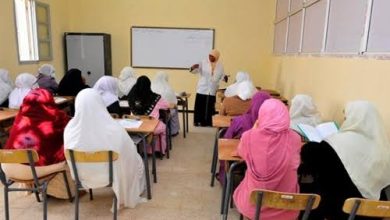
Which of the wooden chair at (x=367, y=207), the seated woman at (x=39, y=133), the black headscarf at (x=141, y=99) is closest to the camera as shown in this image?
the wooden chair at (x=367, y=207)

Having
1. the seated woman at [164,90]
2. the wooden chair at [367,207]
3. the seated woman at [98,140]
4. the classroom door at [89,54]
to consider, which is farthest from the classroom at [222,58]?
the wooden chair at [367,207]

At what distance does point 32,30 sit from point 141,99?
335 cm

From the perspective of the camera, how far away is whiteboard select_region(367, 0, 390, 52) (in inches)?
78.8

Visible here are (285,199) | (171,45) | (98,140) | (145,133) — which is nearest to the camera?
(285,199)

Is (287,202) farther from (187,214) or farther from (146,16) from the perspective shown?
(146,16)

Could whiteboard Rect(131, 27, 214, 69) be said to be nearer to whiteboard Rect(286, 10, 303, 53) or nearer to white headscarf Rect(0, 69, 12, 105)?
whiteboard Rect(286, 10, 303, 53)

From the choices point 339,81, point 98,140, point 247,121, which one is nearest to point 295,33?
point 339,81

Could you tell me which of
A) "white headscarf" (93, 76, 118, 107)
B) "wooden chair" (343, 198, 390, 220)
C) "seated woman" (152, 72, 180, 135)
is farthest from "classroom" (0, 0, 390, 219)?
"white headscarf" (93, 76, 118, 107)

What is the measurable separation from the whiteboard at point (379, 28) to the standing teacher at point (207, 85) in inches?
138

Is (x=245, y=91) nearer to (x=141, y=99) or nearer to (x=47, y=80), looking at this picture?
(x=141, y=99)

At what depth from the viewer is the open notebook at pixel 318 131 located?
2434 mm

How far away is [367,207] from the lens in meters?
1.44

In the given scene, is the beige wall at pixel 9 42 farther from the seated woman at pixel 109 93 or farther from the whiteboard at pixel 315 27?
the whiteboard at pixel 315 27

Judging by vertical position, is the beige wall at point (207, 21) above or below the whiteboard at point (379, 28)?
above
